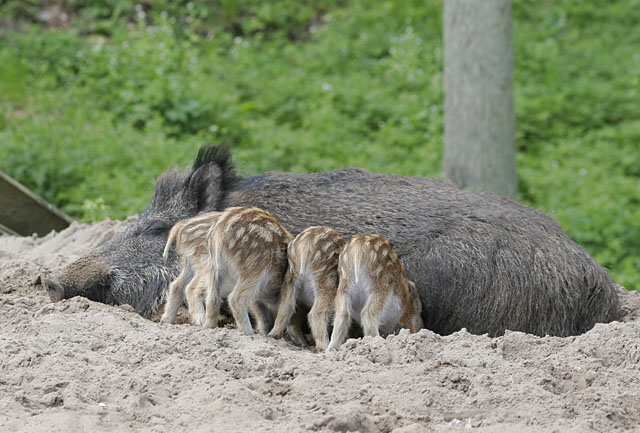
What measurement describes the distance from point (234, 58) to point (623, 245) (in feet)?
20.3

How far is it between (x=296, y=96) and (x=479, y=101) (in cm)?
329

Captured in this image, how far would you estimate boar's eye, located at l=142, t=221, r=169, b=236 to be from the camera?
521cm

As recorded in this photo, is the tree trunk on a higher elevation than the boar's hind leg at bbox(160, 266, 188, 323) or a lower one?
higher

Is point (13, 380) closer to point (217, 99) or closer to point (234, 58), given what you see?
point (217, 99)

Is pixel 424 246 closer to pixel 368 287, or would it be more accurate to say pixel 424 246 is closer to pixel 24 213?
pixel 368 287

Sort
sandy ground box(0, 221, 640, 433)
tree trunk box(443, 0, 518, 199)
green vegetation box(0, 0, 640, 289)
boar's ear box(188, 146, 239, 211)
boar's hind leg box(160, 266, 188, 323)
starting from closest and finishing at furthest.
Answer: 1. sandy ground box(0, 221, 640, 433)
2. boar's hind leg box(160, 266, 188, 323)
3. boar's ear box(188, 146, 239, 211)
4. tree trunk box(443, 0, 518, 199)
5. green vegetation box(0, 0, 640, 289)

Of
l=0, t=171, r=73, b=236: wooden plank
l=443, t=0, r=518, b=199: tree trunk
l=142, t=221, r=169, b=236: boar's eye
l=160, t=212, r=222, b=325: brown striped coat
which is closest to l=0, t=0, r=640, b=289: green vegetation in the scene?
l=0, t=171, r=73, b=236: wooden plank

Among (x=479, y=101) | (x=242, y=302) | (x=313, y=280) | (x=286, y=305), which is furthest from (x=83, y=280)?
(x=479, y=101)

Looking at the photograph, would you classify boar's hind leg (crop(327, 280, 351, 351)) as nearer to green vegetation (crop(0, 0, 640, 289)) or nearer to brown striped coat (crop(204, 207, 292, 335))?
brown striped coat (crop(204, 207, 292, 335))

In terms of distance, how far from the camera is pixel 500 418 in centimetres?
308

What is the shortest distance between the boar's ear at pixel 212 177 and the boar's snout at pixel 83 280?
2.29 ft

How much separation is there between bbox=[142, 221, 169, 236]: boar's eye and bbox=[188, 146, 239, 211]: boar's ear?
24 centimetres

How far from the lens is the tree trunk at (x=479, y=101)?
7961 millimetres

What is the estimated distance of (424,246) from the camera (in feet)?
15.0
